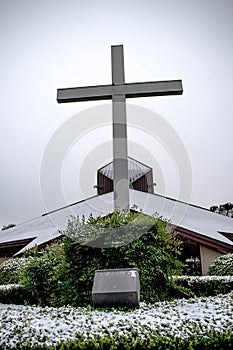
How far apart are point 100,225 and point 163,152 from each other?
A: 316 centimetres

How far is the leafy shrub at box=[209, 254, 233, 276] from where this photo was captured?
372 inches

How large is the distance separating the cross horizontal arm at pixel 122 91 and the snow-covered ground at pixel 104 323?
5.29 meters

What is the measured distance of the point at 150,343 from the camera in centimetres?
333

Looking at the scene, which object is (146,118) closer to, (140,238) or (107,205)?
(140,238)

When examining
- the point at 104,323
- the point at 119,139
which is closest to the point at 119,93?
the point at 119,139

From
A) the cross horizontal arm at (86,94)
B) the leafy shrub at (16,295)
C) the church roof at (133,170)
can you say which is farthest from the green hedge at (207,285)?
the church roof at (133,170)

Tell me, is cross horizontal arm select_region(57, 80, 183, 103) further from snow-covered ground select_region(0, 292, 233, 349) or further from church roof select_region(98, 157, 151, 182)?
church roof select_region(98, 157, 151, 182)

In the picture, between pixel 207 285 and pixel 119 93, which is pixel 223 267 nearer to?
pixel 207 285

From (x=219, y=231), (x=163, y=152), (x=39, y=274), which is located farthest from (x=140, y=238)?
(x=219, y=231)

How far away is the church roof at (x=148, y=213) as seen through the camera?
44.3 feet

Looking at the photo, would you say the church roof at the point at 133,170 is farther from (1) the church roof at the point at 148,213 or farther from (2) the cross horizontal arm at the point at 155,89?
Result: (2) the cross horizontal arm at the point at 155,89

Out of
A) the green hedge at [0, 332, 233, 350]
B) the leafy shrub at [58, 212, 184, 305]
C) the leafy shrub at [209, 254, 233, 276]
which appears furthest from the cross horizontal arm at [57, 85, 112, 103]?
the green hedge at [0, 332, 233, 350]

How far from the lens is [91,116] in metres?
9.02

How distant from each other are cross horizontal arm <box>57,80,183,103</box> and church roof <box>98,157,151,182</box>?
8291 millimetres
